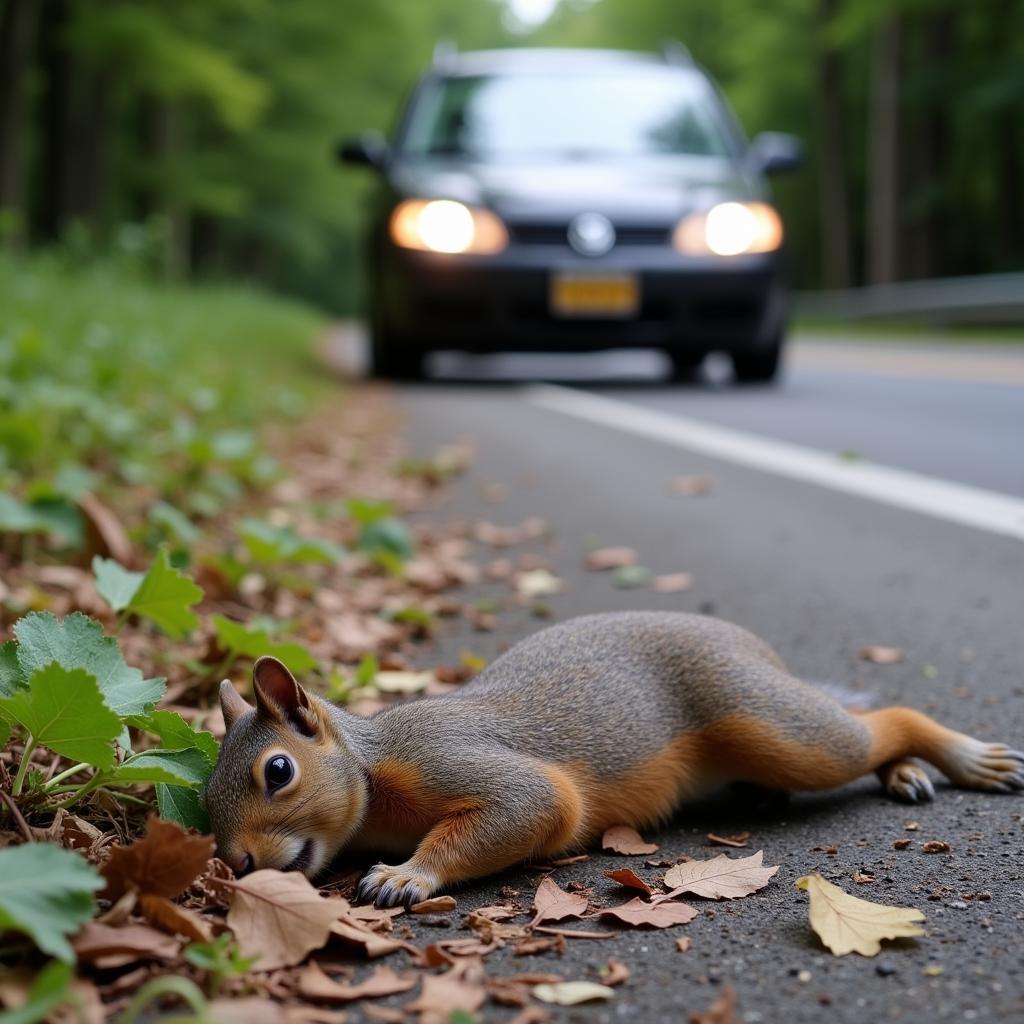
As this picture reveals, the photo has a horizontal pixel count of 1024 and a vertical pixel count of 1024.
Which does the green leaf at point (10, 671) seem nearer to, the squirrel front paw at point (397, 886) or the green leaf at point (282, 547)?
the squirrel front paw at point (397, 886)

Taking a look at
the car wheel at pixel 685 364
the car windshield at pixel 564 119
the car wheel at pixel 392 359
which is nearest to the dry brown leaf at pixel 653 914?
the car wheel at pixel 685 364

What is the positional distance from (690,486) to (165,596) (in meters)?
3.53

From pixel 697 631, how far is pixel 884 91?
98.9 ft

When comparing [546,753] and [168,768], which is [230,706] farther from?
[546,753]

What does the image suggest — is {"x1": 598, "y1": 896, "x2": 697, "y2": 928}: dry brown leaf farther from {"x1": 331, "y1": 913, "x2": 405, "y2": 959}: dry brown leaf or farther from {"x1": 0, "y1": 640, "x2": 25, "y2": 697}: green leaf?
{"x1": 0, "y1": 640, "x2": 25, "y2": 697}: green leaf

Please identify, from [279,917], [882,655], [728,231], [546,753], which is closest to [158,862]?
[279,917]

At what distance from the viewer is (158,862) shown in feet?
6.63

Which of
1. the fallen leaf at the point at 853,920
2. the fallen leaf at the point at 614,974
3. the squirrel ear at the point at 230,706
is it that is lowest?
the fallen leaf at the point at 614,974

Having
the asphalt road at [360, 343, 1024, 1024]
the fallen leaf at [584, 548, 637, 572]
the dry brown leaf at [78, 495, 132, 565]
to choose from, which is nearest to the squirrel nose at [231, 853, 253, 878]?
the asphalt road at [360, 343, 1024, 1024]

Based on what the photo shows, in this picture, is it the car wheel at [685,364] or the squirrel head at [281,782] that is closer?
the squirrel head at [281,782]

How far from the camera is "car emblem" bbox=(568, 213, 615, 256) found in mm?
9883

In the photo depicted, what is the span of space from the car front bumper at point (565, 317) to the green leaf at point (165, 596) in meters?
7.19

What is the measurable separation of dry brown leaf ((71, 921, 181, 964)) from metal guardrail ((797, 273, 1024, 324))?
62.2 ft

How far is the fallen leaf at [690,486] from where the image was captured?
5988 mm
